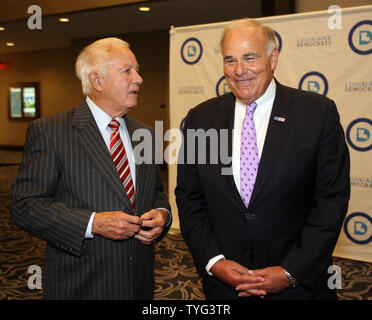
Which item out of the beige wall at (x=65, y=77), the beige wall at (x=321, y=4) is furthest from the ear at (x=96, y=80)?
the beige wall at (x=65, y=77)

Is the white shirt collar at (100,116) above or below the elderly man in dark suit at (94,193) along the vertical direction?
above

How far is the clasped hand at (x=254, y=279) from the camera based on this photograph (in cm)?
170

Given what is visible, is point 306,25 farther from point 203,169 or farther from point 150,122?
point 150,122

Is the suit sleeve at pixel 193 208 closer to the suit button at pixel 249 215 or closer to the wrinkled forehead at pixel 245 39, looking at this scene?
the suit button at pixel 249 215

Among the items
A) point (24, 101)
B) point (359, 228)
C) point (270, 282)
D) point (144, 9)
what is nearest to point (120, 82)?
point (270, 282)

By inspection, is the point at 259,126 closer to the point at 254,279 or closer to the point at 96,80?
the point at 254,279

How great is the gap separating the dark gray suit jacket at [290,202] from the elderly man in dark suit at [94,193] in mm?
342

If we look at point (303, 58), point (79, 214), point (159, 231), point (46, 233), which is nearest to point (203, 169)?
point (159, 231)

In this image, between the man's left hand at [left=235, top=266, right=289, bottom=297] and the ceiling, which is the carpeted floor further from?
the ceiling

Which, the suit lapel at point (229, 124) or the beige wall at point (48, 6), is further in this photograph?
A: the beige wall at point (48, 6)

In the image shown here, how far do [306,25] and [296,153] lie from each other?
282 centimetres

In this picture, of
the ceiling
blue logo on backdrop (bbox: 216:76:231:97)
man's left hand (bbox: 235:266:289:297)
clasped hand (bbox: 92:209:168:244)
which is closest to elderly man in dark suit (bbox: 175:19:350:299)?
man's left hand (bbox: 235:266:289:297)

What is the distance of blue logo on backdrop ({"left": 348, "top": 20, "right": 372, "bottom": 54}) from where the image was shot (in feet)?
12.5

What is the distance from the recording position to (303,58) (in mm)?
4160
